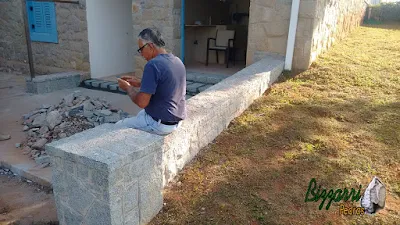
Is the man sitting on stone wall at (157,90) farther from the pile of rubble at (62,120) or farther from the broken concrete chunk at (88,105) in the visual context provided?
the broken concrete chunk at (88,105)

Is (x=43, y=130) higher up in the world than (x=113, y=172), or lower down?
lower down

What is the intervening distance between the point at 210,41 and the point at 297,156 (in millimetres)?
5459

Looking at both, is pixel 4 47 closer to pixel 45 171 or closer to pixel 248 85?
pixel 45 171

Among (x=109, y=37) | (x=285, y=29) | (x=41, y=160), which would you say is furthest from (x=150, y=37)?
(x=109, y=37)

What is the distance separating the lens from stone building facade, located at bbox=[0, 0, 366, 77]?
519 cm

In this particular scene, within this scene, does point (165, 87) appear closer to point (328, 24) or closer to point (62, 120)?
point (62, 120)

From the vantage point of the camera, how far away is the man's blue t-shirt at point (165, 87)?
2.41 meters

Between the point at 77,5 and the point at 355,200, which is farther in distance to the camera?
the point at 77,5

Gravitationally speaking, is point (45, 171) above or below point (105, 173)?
below

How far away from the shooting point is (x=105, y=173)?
1.95 metres

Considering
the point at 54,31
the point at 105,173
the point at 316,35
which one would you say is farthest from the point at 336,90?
the point at 54,31

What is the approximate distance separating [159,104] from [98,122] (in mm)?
2372

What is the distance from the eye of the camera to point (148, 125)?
2662mm

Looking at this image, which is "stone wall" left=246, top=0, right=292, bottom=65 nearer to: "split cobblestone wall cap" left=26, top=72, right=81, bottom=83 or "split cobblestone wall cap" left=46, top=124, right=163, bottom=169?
"split cobblestone wall cap" left=46, top=124, right=163, bottom=169
